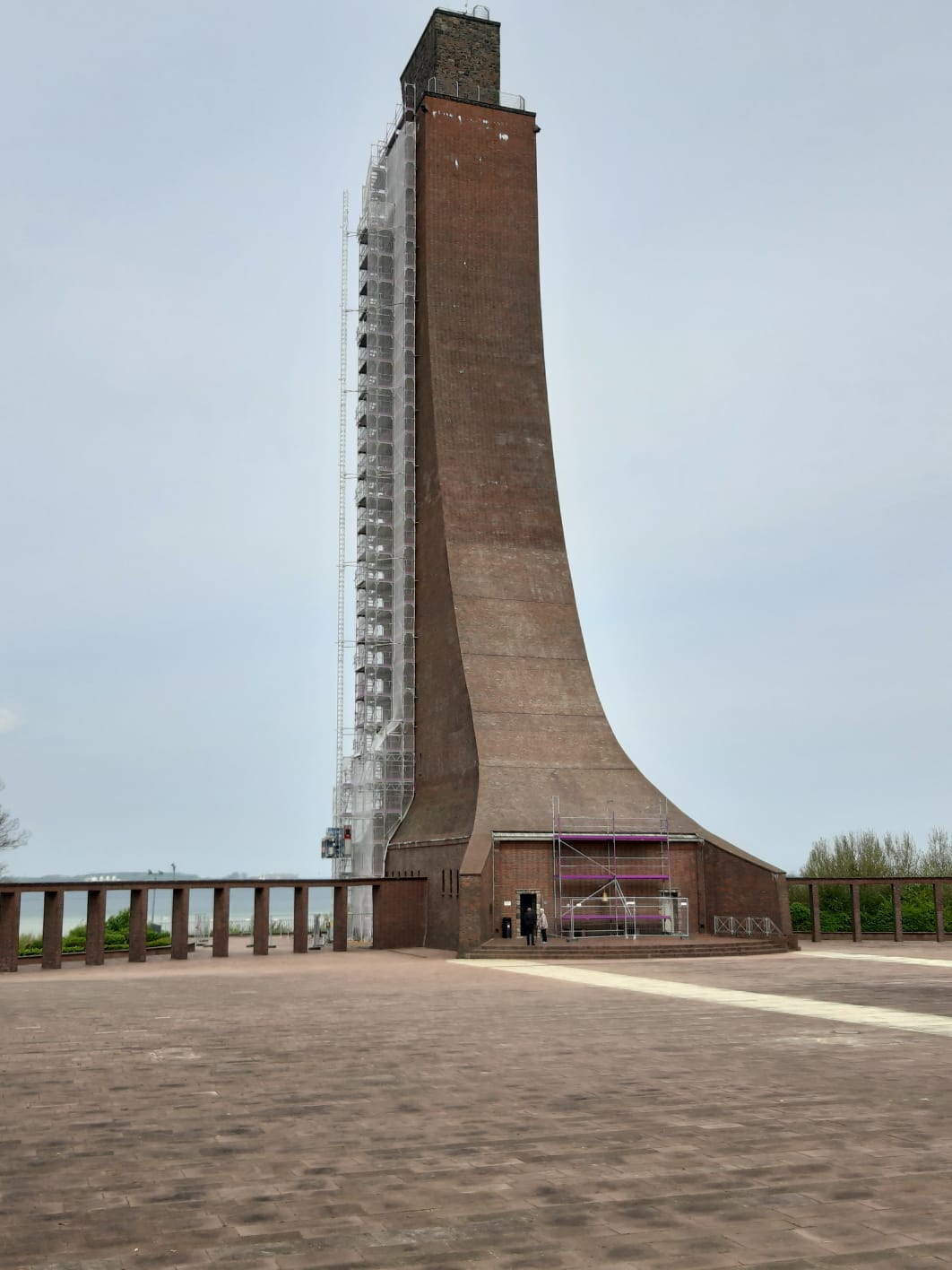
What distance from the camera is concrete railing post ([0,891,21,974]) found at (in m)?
24.7

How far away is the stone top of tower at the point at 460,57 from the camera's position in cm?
3762

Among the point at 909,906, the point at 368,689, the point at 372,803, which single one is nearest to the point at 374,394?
the point at 368,689

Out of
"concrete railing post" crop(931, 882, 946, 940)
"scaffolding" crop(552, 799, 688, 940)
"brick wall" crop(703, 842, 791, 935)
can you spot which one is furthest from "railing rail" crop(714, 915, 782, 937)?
"concrete railing post" crop(931, 882, 946, 940)

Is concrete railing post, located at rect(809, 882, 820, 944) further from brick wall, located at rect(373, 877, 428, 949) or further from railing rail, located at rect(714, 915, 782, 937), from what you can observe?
brick wall, located at rect(373, 877, 428, 949)

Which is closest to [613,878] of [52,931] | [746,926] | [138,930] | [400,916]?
[746,926]

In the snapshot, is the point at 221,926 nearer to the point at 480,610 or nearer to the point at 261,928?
the point at 261,928

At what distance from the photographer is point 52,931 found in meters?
25.2

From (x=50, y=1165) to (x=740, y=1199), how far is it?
3463 mm

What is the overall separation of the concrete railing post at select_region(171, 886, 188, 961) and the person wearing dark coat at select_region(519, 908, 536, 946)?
7.63 metres

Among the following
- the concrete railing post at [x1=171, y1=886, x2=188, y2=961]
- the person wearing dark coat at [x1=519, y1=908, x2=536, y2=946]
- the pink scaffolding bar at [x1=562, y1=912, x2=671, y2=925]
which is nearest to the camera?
the person wearing dark coat at [x1=519, y1=908, x2=536, y2=946]

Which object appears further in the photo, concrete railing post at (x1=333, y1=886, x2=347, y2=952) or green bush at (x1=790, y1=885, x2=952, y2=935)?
green bush at (x1=790, y1=885, x2=952, y2=935)

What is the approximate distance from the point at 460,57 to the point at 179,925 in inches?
1101

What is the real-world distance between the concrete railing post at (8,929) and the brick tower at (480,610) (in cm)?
934

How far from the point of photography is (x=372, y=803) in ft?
117
